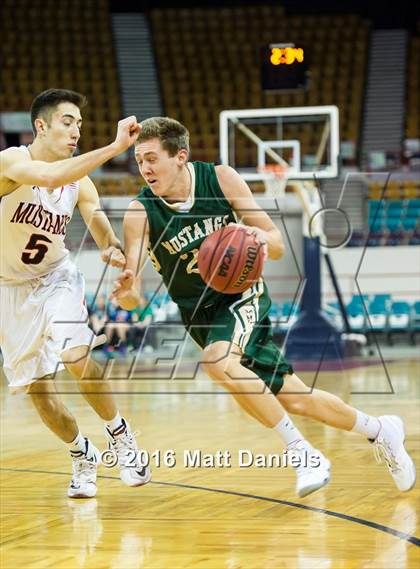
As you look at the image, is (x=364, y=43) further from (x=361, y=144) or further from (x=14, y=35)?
(x=14, y=35)


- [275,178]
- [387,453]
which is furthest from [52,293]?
[275,178]

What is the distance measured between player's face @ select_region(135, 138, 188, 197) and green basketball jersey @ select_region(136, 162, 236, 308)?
0.12 meters

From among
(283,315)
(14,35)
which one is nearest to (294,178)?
(283,315)

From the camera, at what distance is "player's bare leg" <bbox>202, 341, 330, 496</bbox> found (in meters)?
4.46

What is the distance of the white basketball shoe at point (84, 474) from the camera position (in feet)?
17.1

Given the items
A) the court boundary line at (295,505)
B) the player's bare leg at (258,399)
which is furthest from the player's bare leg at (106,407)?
→ the player's bare leg at (258,399)

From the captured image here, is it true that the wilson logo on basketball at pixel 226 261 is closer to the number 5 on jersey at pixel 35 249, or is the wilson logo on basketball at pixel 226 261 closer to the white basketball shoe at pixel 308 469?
the white basketball shoe at pixel 308 469

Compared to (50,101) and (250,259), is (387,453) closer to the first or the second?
(250,259)

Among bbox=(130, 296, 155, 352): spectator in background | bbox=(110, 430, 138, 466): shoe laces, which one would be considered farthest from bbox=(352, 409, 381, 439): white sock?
bbox=(130, 296, 155, 352): spectator in background

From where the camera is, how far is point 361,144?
22.2m

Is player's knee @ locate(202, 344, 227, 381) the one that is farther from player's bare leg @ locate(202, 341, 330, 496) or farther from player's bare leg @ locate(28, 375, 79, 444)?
player's bare leg @ locate(28, 375, 79, 444)

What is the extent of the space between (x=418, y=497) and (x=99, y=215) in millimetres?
2104

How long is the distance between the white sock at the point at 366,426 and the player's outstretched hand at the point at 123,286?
1.28 meters

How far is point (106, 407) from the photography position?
5.19 m
